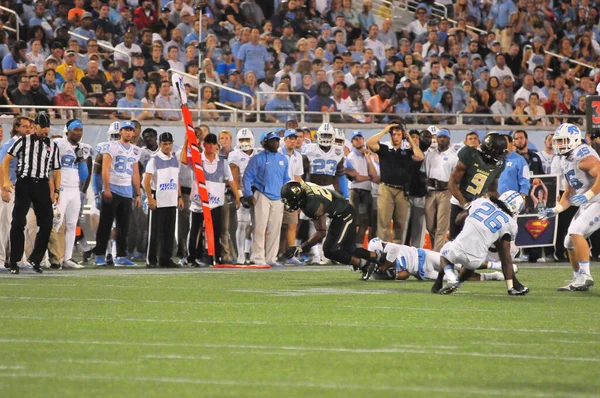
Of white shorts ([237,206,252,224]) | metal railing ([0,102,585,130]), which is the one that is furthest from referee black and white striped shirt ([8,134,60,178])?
metal railing ([0,102,585,130])

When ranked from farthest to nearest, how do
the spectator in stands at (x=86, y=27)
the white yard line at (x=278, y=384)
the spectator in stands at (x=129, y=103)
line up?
the spectator in stands at (x=86, y=27)
the spectator in stands at (x=129, y=103)
the white yard line at (x=278, y=384)

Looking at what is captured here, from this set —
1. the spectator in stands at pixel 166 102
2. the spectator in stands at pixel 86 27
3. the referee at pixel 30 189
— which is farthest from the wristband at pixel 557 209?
the spectator in stands at pixel 86 27

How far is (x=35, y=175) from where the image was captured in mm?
14031

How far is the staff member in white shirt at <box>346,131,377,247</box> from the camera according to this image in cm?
1836

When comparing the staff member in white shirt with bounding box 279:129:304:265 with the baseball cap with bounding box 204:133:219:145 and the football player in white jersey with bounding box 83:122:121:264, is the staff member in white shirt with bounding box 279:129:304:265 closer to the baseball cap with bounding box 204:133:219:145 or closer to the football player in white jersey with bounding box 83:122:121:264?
the baseball cap with bounding box 204:133:219:145

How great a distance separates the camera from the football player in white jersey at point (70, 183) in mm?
15695

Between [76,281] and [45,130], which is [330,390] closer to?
[76,281]

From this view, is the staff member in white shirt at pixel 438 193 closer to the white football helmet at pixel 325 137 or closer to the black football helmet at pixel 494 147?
the white football helmet at pixel 325 137

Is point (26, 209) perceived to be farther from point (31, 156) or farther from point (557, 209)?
point (557, 209)

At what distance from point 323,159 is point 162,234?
9.86ft

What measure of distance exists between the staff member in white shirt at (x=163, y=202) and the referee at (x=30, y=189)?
243 centimetres

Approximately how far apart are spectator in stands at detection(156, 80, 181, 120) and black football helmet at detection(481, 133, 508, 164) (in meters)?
9.02

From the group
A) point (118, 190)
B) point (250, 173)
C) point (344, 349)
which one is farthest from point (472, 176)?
point (344, 349)

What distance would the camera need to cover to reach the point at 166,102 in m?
21.1
